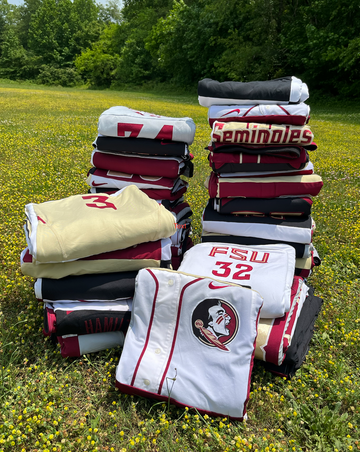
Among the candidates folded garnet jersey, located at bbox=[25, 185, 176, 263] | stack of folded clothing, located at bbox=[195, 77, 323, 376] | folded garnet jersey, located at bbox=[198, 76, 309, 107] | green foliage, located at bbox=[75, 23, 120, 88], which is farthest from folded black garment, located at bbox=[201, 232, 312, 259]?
green foliage, located at bbox=[75, 23, 120, 88]

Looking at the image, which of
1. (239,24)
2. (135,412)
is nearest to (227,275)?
(135,412)

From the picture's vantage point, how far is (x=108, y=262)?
243 cm

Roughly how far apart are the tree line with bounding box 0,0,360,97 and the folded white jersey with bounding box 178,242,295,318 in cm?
2244

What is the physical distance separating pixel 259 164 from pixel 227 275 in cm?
106

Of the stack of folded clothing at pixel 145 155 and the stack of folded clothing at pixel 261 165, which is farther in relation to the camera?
the stack of folded clothing at pixel 145 155

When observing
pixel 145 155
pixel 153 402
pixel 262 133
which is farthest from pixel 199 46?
pixel 153 402

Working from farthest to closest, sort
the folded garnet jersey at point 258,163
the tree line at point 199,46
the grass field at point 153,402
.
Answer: the tree line at point 199,46 → the folded garnet jersey at point 258,163 → the grass field at point 153,402

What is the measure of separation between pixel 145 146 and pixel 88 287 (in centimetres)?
147

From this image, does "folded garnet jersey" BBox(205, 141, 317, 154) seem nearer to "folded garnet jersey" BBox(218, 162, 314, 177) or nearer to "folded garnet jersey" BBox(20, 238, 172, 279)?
"folded garnet jersey" BBox(218, 162, 314, 177)

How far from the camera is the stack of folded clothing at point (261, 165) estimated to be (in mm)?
2906

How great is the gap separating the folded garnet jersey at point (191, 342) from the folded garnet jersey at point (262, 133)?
4.24 feet

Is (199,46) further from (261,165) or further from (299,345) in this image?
(299,345)

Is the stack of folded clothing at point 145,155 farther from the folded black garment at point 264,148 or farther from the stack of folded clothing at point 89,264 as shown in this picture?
the stack of folded clothing at point 89,264

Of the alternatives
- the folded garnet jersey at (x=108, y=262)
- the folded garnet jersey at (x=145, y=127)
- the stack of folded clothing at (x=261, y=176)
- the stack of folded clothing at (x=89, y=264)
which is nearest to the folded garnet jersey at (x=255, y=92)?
the stack of folded clothing at (x=261, y=176)
